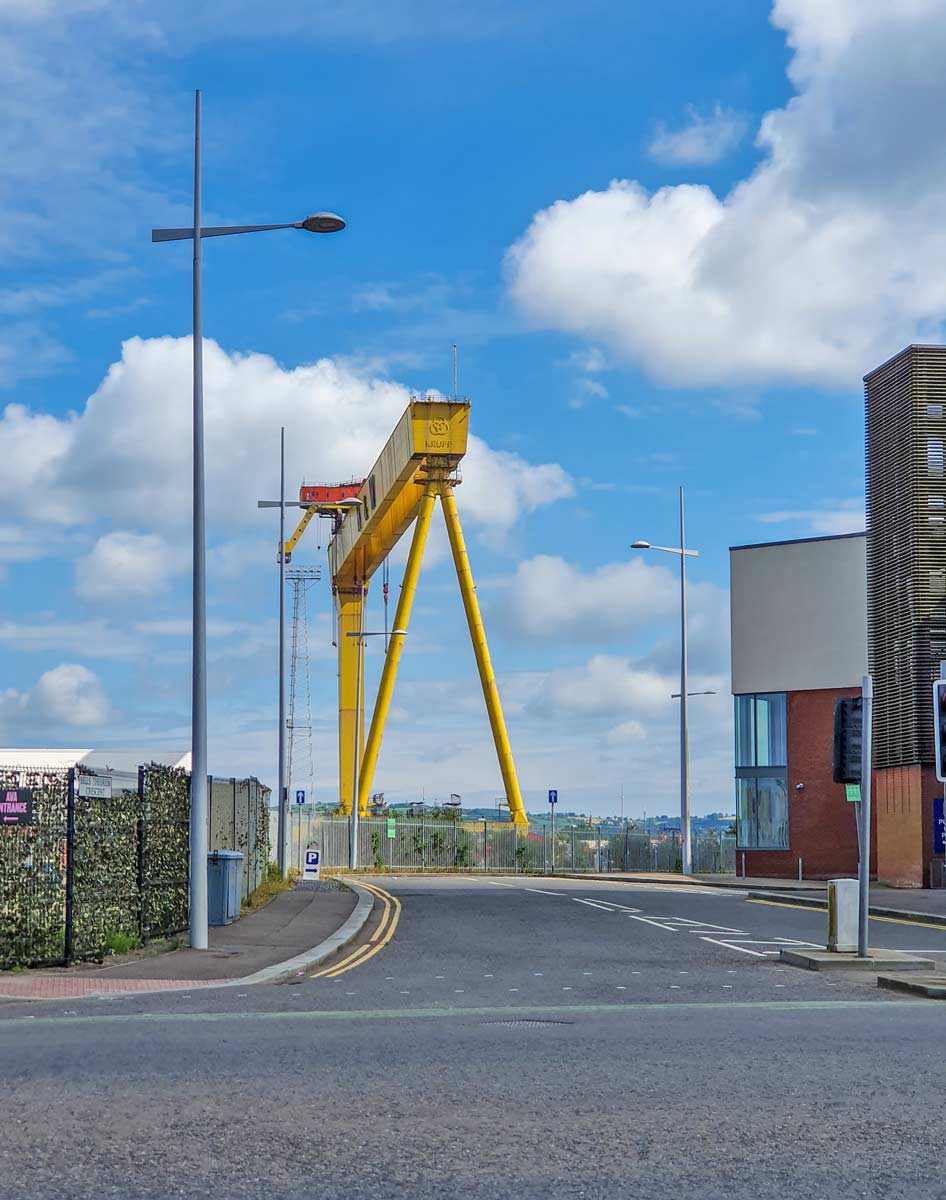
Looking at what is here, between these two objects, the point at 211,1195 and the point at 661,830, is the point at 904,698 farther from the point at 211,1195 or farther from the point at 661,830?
the point at 211,1195

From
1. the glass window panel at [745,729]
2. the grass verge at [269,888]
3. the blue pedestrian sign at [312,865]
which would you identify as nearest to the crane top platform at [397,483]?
the glass window panel at [745,729]

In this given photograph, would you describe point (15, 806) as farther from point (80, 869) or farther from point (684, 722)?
point (684, 722)

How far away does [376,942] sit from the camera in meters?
20.3

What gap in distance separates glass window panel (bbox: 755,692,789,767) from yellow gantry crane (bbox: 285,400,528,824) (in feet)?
30.2

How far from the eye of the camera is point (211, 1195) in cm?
591

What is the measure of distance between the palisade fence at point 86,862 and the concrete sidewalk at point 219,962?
437 millimetres

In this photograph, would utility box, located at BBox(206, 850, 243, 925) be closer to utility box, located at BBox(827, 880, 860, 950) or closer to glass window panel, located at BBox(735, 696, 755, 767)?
utility box, located at BBox(827, 880, 860, 950)

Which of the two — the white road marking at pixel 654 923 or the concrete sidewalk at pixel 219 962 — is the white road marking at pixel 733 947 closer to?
the white road marking at pixel 654 923

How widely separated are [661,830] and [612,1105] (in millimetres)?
53089

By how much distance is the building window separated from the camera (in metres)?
53.6

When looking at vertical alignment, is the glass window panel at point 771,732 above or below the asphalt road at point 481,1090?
above

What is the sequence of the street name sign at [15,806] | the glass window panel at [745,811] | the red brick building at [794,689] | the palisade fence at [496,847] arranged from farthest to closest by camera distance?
the palisade fence at [496,847] → the glass window panel at [745,811] → the red brick building at [794,689] → the street name sign at [15,806]

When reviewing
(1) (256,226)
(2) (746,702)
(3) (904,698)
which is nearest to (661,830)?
(2) (746,702)

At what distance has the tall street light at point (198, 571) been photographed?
18.8 m
